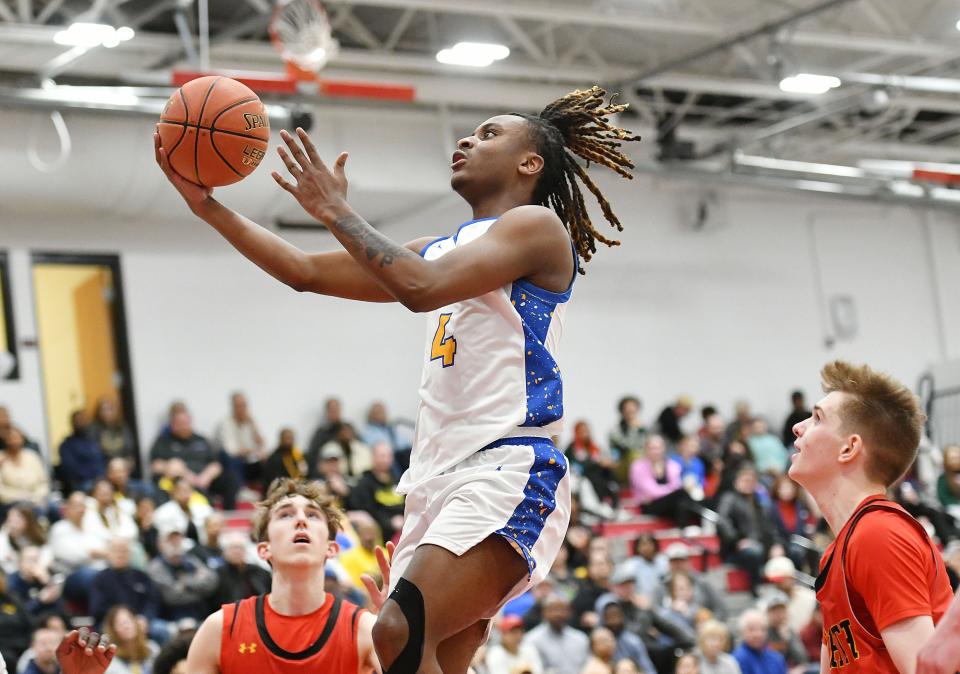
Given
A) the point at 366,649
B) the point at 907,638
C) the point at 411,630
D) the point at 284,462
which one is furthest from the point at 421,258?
the point at 284,462

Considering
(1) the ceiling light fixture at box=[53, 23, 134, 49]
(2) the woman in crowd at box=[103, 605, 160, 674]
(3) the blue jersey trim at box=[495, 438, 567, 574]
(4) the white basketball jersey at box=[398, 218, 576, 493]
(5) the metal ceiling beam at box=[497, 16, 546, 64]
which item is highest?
(5) the metal ceiling beam at box=[497, 16, 546, 64]

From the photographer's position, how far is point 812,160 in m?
21.0

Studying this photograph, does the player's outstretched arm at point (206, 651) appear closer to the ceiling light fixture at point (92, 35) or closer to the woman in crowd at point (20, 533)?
the woman in crowd at point (20, 533)

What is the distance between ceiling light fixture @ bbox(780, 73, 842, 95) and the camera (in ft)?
52.4

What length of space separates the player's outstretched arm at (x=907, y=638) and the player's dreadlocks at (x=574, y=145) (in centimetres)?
145

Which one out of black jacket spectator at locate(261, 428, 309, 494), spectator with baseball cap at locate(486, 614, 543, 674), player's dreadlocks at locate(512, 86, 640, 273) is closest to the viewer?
player's dreadlocks at locate(512, 86, 640, 273)

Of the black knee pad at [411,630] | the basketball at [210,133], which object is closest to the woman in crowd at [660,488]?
the basketball at [210,133]

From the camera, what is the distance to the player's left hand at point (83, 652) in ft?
12.0

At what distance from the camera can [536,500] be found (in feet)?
12.4

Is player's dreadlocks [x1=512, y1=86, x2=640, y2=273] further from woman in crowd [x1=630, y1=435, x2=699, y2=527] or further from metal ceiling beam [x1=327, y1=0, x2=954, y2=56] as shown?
woman in crowd [x1=630, y1=435, x2=699, y2=527]

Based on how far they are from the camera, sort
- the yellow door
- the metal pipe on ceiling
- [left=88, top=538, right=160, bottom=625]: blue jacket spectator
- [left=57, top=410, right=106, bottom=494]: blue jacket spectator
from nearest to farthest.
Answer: [left=88, top=538, right=160, bottom=625]: blue jacket spectator, the metal pipe on ceiling, [left=57, top=410, right=106, bottom=494]: blue jacket spectator, the yellow door

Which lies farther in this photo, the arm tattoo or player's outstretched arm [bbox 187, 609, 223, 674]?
player's outstretched arm [bbox 187, 609, 223, 674]

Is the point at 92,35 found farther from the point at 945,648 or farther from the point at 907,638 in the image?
the point at 945,648

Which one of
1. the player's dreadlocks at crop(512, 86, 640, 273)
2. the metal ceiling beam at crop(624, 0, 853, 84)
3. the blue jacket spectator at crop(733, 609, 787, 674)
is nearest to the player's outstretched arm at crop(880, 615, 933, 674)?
the player's dreadlocks at crop(512, 86, 640, 273)
